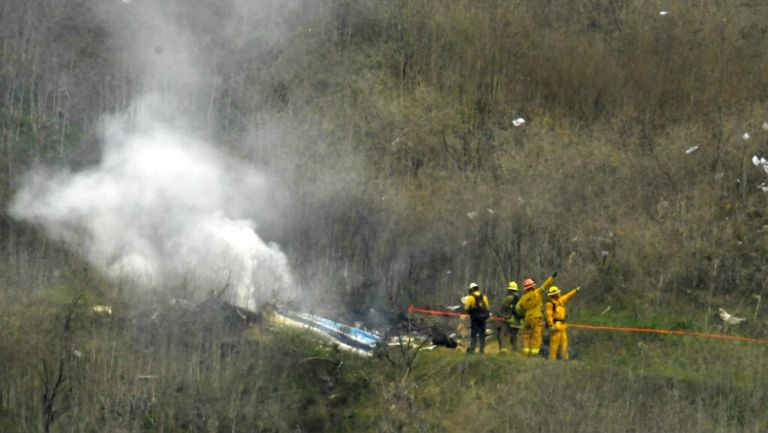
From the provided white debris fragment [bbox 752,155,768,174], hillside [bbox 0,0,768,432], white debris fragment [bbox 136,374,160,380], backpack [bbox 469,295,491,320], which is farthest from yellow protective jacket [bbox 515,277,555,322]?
white debris fragment [bbox 752,155,768,174]

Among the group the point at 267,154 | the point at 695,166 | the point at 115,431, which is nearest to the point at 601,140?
the point at 695,166

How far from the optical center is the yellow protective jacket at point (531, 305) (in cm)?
2433

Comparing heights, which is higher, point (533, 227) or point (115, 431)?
point (533, 227)

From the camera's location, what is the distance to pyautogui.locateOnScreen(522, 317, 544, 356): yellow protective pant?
Result: 2448cm

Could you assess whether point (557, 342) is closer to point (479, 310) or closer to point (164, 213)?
point (479, 310)

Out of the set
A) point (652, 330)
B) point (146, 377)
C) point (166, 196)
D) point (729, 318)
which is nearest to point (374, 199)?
point (166, 196)

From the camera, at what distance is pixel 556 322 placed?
24297 millimetres

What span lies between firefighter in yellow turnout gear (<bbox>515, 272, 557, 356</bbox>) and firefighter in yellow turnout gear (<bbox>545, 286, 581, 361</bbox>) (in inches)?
7.1

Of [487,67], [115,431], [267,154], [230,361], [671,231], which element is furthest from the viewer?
[487,67]

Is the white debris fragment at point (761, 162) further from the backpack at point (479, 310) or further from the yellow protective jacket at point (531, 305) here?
the backpack at point (479, 310)

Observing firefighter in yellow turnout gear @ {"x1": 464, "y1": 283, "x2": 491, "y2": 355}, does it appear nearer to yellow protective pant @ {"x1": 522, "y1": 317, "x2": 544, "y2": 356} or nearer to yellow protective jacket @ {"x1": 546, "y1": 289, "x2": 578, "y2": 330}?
yellow protective pant @ {"x1": 522, "y1": 317, "x2": 544, "y2": 356}

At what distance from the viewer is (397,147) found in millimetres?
31203

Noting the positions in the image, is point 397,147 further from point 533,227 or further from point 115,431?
point 115,431

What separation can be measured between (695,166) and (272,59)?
10.1m
